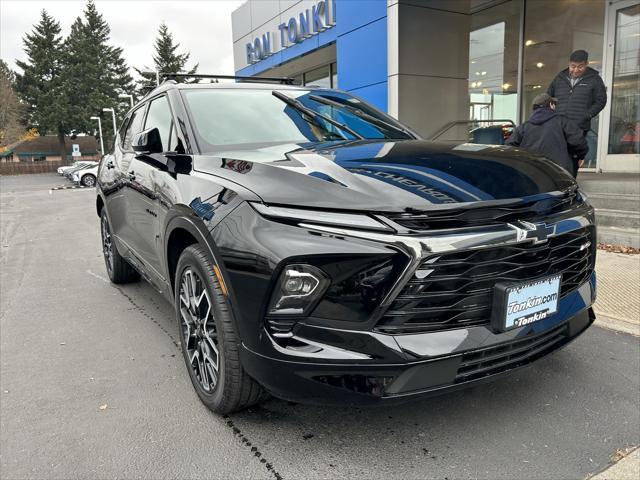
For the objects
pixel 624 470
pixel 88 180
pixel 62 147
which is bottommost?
pixel 624 470

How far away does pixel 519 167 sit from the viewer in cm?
236

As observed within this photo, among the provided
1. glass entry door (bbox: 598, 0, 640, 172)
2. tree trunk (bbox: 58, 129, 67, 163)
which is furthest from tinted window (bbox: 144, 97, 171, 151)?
tree trunk (bbox: 58, 129, 67, 163)

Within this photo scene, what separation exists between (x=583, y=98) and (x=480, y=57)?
7.33m

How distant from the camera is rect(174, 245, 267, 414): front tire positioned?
7.21ft

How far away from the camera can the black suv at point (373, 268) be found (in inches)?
72.4

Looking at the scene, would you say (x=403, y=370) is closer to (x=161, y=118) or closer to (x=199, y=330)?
(x=199, y=330)

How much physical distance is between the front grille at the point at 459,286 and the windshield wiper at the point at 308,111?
1447mm

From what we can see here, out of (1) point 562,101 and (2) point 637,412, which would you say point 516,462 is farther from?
(1) point 562,101

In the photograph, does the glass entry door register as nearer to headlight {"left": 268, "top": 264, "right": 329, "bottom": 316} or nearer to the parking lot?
the parking lot

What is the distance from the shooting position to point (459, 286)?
6.21 feet

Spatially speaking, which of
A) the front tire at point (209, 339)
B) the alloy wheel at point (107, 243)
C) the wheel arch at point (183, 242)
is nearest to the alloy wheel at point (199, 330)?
the front tire at point (209, 339)

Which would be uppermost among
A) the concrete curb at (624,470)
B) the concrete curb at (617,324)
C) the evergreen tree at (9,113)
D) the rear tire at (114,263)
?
the evergreen tree at (9,113)

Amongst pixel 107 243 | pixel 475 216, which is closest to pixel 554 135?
pixel 475 216

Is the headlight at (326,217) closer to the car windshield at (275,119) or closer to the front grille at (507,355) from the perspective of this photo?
the front grille at (507,355)
